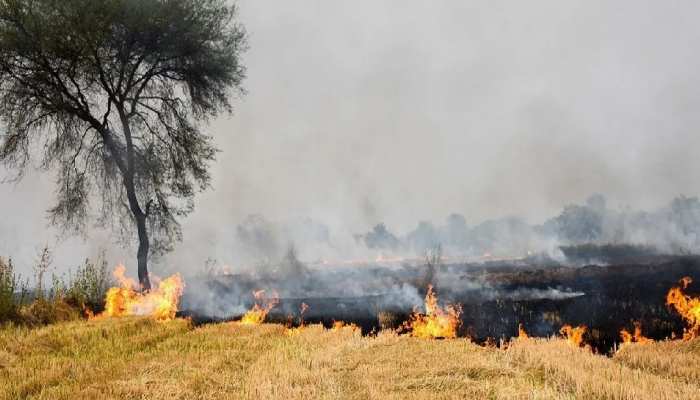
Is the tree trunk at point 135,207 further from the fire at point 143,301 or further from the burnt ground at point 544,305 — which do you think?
the burnt ground at point 544,305

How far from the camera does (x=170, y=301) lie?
19.0m

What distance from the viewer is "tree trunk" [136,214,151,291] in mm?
21797

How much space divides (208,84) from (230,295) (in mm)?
12371

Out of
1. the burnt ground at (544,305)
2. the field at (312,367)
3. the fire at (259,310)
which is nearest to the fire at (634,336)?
the burnt ground at (544,305)

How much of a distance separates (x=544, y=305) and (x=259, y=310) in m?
15.8

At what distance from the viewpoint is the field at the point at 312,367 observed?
805cm

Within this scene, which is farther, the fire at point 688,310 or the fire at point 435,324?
the fire at point 688,310

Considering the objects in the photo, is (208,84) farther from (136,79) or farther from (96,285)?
(96,285)

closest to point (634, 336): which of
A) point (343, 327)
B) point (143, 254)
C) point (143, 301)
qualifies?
point (343, 327)

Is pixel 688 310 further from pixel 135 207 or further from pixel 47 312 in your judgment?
pixel 47 312

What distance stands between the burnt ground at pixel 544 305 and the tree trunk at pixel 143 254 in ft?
7.43

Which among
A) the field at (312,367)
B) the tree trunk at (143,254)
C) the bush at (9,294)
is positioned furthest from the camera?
the tree trunk at (143,254)

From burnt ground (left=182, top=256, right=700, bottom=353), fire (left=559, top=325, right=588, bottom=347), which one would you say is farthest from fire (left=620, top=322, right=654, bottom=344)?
fire (left=559, top=325, right=588, bottom=347)

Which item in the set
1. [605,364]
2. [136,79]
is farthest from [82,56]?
[605,364]
